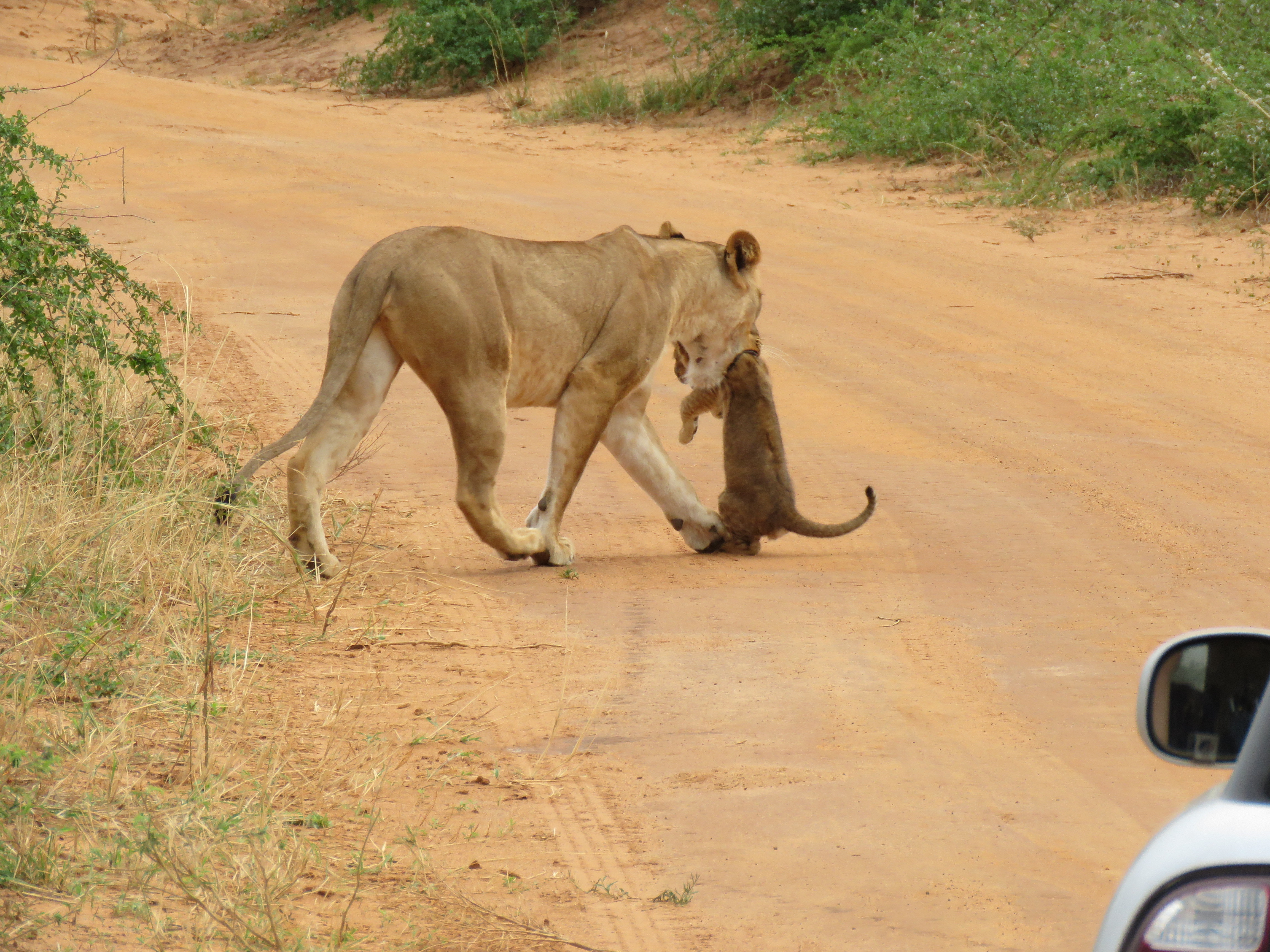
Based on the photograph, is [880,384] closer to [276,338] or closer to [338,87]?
[276,338]

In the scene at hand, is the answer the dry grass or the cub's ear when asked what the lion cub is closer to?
the cub's ear

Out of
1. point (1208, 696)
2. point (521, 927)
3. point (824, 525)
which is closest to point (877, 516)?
point (824, 525)

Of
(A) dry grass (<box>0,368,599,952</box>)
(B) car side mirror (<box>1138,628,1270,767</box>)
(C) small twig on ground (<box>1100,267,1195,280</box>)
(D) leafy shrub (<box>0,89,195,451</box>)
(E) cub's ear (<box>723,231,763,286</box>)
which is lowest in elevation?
(C) small twig on ground (<box>1100,267,1195,280</box>)

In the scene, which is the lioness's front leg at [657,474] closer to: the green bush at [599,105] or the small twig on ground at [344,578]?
the small twig on ground at [344,578]

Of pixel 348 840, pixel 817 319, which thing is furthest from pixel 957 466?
pixel 348 840

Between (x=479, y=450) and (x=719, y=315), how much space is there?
5.35 feet

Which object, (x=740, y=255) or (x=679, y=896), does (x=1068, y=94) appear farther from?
(x=679, y=896)

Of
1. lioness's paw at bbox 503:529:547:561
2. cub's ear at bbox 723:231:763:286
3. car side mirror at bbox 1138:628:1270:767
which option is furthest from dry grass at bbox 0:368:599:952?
cub's ear at bbox 723:231:763:286

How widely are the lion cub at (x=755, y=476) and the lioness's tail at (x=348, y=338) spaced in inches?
68.1

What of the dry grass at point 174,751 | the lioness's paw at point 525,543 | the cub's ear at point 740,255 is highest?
the cub's ear at point 740,255

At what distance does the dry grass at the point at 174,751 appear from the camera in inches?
130

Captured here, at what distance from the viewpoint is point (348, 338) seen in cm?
607

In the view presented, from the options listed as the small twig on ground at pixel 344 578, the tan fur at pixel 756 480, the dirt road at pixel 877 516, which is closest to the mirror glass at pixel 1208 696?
the dirt road at pixel 877 516

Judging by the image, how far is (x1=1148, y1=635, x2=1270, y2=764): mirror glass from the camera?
1.83m
